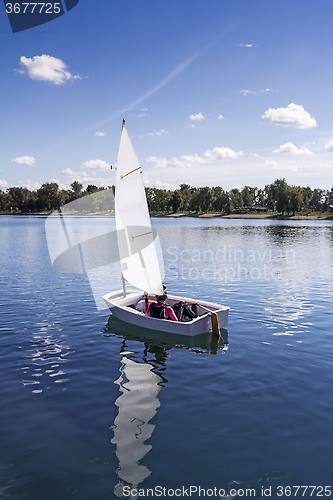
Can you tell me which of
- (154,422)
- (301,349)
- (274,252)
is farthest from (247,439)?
(274,252)

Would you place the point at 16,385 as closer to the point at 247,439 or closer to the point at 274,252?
the point at 247,439

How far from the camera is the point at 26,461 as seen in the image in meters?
7.82

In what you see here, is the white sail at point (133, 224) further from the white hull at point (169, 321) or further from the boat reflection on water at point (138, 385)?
the boat reflection on water at point (138, 385)

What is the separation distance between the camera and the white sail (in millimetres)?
16984

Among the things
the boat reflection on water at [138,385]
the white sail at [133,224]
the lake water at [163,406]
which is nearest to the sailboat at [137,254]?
the white sail at [133,224]

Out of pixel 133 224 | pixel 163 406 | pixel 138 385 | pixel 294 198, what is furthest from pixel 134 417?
pixel 294 198

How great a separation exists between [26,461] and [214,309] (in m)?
10.8

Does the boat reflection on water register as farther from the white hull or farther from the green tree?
the green tree

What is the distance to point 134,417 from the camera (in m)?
9.56

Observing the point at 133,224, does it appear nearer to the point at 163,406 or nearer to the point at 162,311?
the point at 162,311

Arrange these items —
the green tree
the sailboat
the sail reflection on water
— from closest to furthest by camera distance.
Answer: the sail reflection on water → the sailboat → the green tree

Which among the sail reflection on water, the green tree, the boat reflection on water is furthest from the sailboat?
the green tree

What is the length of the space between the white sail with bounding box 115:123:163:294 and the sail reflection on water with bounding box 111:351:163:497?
5.70m

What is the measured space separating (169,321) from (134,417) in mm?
5980
